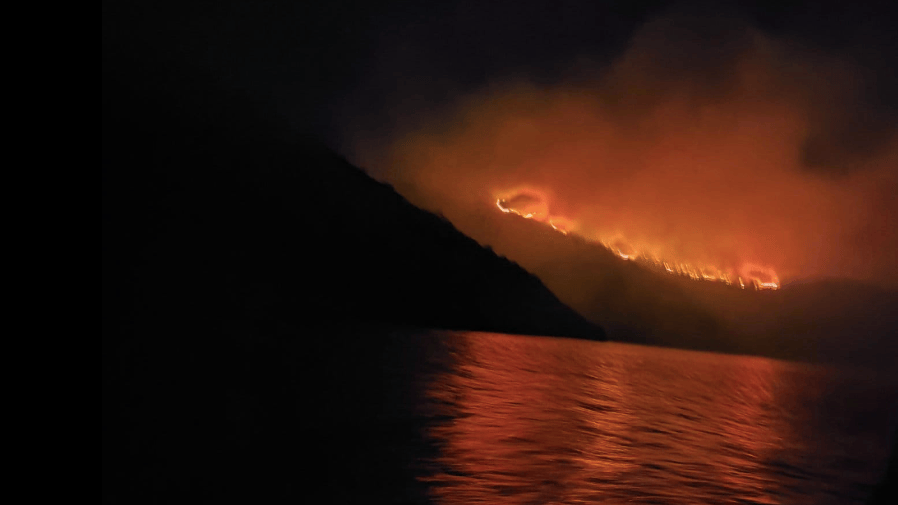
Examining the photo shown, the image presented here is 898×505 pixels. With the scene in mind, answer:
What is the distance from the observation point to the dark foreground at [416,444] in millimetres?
11117

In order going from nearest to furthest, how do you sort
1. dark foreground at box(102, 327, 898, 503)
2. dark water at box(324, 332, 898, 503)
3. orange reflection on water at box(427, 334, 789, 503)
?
dark foreground at box(102, 327, 898, 503)
dark water at box(324, 332, 898, 503)
orange reflection on water at box(427, 334, 789, 503)

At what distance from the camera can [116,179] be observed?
175375mm

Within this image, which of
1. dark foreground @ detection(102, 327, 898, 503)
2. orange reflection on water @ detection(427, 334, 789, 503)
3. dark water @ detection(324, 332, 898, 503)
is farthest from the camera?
orange reflection on water @ detection(427, 334, 789, 503)

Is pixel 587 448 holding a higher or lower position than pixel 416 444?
lower

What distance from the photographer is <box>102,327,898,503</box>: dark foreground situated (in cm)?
1112

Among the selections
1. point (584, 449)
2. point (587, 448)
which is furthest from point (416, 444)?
point (587, 448)

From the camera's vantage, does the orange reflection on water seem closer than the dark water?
No

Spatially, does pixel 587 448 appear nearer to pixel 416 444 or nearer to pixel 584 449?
pixel 584 449

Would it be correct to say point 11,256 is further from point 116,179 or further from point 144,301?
point 116,179

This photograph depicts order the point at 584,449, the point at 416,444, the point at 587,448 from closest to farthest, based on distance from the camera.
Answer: the point at 416,444
the point at 584,449
the point at 587,448

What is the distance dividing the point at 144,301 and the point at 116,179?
457ft

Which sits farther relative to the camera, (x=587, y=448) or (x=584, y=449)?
(x=587, y=448)

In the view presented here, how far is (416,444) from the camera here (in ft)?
49.5

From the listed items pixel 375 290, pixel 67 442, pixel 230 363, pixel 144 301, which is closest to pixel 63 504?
pixel 67 442
